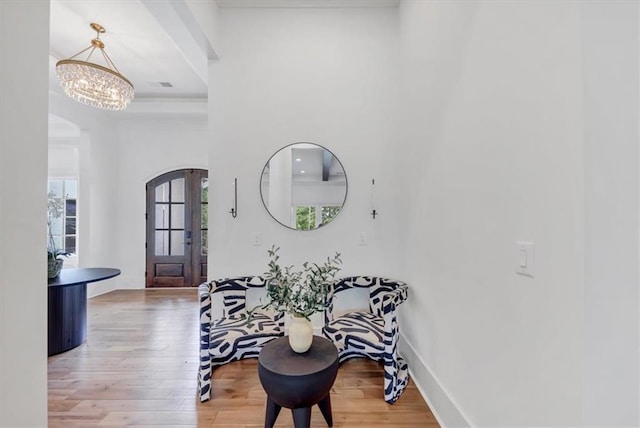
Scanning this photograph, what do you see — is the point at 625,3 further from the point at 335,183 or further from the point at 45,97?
the point at 335,183

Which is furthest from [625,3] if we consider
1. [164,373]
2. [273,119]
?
[164,373]

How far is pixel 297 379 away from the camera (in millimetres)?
1596

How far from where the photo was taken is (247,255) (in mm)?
2990

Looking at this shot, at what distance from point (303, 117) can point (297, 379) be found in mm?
2300

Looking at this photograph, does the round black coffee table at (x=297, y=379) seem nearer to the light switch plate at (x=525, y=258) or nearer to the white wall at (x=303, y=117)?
the light switch plate at (x=525, y=258)

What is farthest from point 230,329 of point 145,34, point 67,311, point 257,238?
point 145,34

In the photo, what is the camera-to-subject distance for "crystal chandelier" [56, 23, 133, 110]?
3158mm

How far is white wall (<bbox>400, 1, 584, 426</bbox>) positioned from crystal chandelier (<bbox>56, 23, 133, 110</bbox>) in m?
3.26

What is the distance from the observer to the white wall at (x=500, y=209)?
1045 millimetres

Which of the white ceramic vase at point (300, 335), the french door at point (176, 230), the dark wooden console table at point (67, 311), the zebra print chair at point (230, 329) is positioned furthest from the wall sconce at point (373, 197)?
the french door at point (176, 230)

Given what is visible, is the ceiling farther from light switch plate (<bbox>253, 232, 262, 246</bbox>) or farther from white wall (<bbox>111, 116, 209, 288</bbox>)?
light switch plate (<bbox>253, 232, 262, 246</bbox>)

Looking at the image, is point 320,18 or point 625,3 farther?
point 320,18

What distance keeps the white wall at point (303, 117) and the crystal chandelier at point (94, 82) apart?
132cm

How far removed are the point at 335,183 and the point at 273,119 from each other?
34.3 inches
